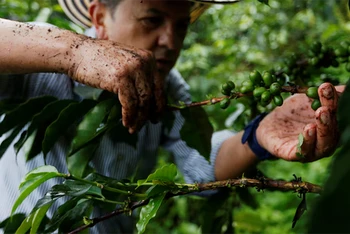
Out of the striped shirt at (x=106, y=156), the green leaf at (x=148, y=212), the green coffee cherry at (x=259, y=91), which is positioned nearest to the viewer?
the green leaf at (x=148, y=212)

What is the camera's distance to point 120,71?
867mm

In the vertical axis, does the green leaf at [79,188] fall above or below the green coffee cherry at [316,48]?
below

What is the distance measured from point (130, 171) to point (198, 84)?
135 centimetres

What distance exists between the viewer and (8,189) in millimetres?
1457

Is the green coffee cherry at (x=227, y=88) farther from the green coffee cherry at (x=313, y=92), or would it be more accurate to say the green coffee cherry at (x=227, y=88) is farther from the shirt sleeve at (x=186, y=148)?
the shirt sleeve at (x=186, y=148)

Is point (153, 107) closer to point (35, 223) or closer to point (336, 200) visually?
point (35, 223)

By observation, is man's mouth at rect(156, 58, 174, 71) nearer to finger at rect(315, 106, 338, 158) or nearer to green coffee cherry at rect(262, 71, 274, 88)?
green coffee cherry at rect(262, 71, 274, 88)

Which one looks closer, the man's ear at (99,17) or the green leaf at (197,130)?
the green leaf at (197,130)

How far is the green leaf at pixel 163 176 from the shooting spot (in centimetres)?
80

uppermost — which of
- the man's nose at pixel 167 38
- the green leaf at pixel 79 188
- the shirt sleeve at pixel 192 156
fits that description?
the man's nose at pixel 167 38

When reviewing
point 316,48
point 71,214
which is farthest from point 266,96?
point 71,214

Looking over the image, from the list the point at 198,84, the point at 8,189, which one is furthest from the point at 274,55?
the point at 8,189

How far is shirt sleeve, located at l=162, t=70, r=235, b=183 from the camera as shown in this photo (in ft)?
4.98

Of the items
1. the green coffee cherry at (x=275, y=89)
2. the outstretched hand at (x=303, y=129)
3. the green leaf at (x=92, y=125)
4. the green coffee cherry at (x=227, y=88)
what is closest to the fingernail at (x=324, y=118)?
the outstretched hand at (x=303, y=129)
